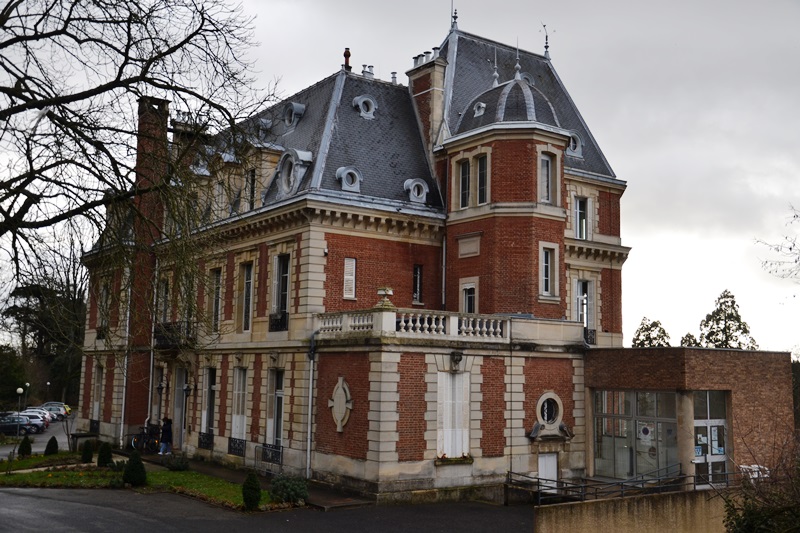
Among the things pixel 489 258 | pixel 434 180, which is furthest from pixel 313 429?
pixel 434 180

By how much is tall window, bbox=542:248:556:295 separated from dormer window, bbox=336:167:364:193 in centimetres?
674

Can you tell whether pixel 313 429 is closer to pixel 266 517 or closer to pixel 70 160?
pixel 266 517

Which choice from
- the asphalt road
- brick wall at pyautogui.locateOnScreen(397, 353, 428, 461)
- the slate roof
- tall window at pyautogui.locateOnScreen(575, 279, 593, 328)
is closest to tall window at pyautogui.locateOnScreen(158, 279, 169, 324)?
the asphalt road

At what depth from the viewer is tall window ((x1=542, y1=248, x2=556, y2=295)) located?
88.7 ft

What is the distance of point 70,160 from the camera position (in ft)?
36.1

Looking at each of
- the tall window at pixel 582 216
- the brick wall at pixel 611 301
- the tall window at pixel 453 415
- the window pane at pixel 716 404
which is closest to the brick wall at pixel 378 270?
the tall window at pixel 453 415

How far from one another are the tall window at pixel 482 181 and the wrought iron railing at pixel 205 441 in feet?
46.2

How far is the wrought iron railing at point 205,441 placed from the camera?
31.5 meters

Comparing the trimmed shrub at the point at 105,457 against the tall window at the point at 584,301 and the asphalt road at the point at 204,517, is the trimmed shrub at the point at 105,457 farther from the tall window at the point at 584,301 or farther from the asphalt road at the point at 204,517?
the tall window at the point at 584,301

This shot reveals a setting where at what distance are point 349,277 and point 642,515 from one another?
1279 centimetres

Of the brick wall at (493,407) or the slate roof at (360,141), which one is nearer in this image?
the brick wall at (493,407)

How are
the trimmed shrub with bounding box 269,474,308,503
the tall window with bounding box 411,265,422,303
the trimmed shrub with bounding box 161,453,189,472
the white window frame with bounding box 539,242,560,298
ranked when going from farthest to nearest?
the tall window with bounding box 411,265,422,303 → the trimmed shrub with bounding box 161,453,189,472 → the white window frame with bounding box 539,242,560,298 → the trimmed shrub with bounding box 269,474,308,503

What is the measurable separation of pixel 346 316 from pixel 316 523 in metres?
6.99

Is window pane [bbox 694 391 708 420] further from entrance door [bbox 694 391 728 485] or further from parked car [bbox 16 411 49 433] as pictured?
parked car [bbox 16 411 49 433]
